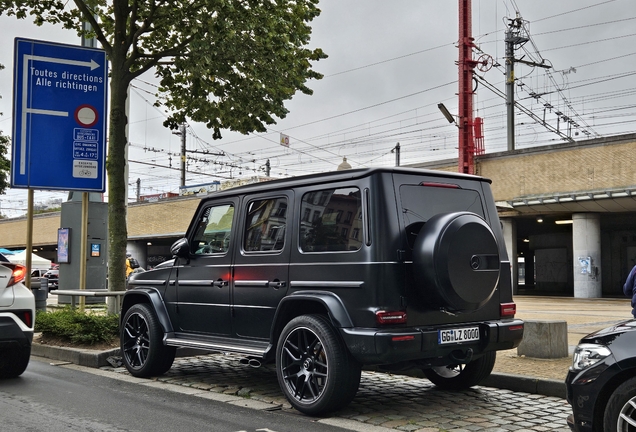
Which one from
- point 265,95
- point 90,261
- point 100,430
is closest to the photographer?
point 100,430

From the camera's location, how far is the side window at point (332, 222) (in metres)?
6.02

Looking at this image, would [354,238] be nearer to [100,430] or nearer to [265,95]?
[100,430]

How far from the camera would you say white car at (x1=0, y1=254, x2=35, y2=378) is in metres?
7.36

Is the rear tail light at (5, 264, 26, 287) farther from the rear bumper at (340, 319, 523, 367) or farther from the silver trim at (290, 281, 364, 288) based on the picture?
the rear bumper at (340, 319, 523, 367)

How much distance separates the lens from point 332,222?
20.5ft

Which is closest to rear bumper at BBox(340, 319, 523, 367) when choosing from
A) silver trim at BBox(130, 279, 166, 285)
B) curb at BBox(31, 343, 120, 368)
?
silver trim at BBox(130, 279, 166, 285)

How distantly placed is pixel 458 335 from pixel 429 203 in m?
1.16

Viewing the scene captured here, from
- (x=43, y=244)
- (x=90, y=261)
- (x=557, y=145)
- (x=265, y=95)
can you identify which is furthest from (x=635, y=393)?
(x=43, y=244)

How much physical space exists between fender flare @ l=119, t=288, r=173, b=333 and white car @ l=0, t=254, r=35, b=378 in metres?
1.15

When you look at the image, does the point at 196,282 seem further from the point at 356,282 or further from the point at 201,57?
the point at 201,57

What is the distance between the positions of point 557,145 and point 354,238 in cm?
2402

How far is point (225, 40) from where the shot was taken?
10023mm

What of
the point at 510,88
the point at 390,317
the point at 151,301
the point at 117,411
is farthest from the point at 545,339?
the point at 510,88

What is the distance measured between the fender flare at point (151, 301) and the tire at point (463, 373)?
287 cm
